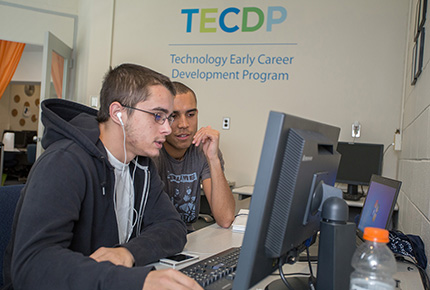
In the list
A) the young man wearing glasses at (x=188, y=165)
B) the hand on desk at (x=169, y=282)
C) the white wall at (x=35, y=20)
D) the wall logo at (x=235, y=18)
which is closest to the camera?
the hand on desk at (x=169, y=282)

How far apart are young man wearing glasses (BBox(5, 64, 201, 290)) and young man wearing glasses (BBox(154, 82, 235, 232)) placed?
1.39 ft

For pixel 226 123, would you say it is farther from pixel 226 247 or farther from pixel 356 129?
pixel 226 247

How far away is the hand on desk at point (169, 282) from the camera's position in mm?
888

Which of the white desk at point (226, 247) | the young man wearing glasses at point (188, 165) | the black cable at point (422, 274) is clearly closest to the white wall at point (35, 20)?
the young man wearing glasses at point (188, 165)

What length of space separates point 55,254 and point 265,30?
3.51 m

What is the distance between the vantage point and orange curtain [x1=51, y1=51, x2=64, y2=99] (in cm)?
452

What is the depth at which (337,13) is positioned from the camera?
3.86 meters

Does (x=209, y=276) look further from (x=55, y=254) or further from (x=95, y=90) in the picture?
(x=95, y=90)

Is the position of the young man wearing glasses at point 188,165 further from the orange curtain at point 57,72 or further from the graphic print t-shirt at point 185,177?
the orange curtain at point 57,72

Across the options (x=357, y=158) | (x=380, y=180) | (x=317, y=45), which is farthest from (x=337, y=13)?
(x=380, y=180)

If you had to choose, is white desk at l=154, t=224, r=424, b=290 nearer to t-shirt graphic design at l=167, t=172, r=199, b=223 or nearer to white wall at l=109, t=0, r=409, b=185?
t-shirt graphic design at l=167, t=172, r=199, b=223

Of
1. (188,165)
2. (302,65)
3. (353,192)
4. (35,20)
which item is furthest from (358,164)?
(35,20)

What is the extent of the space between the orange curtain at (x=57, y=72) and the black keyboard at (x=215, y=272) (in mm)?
3958

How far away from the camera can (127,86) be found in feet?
4.56
